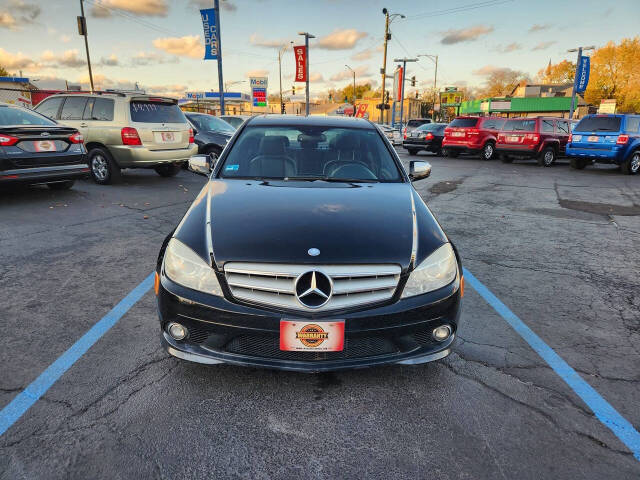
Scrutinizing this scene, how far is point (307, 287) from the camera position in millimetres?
2172

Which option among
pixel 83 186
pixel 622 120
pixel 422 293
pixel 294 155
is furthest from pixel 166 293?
pixel 622 120

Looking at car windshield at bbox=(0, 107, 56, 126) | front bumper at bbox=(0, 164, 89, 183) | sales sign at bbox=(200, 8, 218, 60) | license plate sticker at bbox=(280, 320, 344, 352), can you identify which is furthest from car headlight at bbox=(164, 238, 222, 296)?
sales sign at bbox=(200, 8, 218, 60)

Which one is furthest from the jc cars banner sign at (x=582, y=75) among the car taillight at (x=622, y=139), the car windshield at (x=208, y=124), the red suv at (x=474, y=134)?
the car windshield at (x=208, y=124)

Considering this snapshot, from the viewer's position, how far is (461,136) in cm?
1841

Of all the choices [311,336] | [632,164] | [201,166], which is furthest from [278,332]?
[632,164]

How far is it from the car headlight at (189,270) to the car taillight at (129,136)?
24.3ft

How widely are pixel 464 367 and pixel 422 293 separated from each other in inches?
31.6

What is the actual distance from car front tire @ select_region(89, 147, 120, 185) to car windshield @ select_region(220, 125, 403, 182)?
6467mm

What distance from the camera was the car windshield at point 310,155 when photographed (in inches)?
141

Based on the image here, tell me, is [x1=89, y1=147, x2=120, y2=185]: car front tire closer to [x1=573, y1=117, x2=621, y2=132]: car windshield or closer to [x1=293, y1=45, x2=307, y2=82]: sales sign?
[x1=573, y1=117, x2=621, y2=132]: car windshield

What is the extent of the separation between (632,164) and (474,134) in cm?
576

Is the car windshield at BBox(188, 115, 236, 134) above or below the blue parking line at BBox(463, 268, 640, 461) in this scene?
above

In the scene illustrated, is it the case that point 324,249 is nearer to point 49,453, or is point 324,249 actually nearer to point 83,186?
point 49,453

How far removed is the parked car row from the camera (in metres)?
13.9
